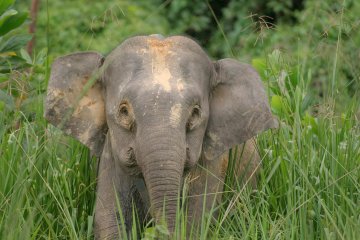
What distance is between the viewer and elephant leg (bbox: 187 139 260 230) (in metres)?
6.57

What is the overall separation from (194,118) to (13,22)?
1831 millimetres

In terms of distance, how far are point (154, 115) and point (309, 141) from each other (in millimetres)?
1334

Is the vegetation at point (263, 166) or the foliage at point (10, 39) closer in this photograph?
the vegetation at point (263, 166)

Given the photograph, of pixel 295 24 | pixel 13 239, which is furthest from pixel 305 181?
pixel 295 24

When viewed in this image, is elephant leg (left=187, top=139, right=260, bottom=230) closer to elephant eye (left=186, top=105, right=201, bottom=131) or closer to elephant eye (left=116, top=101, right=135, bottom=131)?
elephant eye (left=186, top=105, right=201, bottom=131)

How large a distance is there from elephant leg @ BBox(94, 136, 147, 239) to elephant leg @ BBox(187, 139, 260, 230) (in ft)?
0.89

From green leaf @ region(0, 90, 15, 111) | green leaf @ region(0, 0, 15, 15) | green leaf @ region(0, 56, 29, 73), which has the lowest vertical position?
green leaf @ region(0, 90, 15, 111)

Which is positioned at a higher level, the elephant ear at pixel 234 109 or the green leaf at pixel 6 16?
the green leaf at pixel 6 16

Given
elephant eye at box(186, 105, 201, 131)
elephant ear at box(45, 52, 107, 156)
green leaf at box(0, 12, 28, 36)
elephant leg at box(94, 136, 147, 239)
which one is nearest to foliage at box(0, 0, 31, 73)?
green leaf at box(0, 12, 28, 36)

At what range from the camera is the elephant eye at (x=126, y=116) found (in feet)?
20.4

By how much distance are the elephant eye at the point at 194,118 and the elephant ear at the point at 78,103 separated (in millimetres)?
573

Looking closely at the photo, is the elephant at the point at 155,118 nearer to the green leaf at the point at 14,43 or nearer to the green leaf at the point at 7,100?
the green leaf at the point at 7,100

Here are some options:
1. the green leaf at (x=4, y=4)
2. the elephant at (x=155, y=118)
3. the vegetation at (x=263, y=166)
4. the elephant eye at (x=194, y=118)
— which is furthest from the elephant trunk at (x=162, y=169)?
the green leaf at (x=4, y=4)

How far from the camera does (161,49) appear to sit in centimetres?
650
